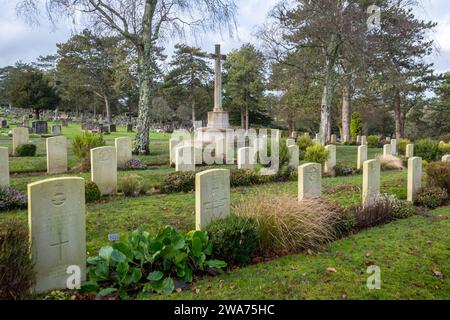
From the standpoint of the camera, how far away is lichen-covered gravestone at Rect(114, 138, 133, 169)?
13.2m

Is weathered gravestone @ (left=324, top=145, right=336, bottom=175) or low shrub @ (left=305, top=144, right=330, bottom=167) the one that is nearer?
low shrub @ (left=305, top=144, right=330, bottom=167)

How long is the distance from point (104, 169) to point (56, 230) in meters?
5.51

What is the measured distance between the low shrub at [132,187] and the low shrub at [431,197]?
283 inches

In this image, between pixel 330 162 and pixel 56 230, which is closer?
pixel 56 230

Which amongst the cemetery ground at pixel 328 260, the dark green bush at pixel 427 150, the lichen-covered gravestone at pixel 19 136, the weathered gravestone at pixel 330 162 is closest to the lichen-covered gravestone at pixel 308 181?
the cemetery ground at pixel 328 260

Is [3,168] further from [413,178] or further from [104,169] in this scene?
[413,178]

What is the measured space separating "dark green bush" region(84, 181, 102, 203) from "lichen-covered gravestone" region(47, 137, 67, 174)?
373 cm

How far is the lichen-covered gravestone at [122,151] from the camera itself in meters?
13.2

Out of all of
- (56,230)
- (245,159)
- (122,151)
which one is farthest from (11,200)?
(245,159)

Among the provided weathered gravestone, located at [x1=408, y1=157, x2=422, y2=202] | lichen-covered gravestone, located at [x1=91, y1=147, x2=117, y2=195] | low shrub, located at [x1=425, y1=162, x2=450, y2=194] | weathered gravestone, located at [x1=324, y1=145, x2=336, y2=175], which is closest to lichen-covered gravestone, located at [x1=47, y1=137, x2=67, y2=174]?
lichen-covered gravestone, located at [x1=91, y1=147, x2=117, y2=195]

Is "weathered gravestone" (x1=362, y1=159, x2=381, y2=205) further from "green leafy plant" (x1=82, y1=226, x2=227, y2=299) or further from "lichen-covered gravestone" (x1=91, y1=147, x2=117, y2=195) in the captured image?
"lichen-covered gravestone" (x1=91, y1=147, x2=117, y2=195)

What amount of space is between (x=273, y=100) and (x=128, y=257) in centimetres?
4370

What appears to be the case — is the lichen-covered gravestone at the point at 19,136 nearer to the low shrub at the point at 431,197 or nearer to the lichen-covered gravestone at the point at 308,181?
the lichen-covered gravestone at the point at 308,181

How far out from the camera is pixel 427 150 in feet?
64.0
